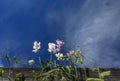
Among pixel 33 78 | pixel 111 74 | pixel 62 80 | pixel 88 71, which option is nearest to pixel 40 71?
pixel 33 78

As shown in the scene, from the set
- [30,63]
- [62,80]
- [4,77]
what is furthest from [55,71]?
[4,77]

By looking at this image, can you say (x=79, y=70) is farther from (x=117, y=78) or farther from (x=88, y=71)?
(x=117, y=78)

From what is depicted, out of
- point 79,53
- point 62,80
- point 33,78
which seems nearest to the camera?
point 62,80

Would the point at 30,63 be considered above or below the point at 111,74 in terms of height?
above

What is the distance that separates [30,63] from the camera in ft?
5.85

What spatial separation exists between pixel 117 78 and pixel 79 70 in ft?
0.86

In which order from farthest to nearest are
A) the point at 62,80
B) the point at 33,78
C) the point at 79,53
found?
1. the point at 79,53
2. the point at 33,78
3. the point at 62,80

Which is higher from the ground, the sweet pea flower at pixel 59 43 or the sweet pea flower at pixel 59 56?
the sweet pea flower at pixel 59 43

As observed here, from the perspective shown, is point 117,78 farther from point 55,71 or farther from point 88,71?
point 55,71

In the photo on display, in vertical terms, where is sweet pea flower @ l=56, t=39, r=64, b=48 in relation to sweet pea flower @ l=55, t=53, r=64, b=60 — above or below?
above

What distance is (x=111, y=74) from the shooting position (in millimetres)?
1719

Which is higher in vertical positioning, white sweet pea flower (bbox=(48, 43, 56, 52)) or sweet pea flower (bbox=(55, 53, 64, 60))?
white sweet pea flower (bbox=(48, 43, 56, 52))

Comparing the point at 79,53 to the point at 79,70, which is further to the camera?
the point at 79,53

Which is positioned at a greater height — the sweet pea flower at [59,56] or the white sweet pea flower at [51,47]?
the white sweet pea flower at [51,47]
